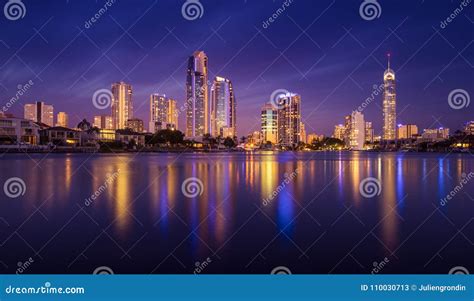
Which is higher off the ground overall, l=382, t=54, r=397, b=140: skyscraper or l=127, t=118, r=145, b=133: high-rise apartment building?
l=382, t=54, r=397, b=140: skyscraper

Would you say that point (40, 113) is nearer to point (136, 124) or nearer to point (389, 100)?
point (136, 124)

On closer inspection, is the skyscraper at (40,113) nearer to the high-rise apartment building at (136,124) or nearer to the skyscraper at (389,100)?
the high-rise apartment building at (136,124)

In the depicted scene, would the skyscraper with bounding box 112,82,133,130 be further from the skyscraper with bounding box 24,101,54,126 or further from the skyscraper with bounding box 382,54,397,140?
the skyscraper with bounding box 382,54,397,140

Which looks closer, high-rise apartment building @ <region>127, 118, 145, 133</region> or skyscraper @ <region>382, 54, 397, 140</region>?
skyscraper @ <region>382, 54, 397, 140</region>

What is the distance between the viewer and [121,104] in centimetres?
17575

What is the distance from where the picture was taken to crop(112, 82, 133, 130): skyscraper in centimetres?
17512

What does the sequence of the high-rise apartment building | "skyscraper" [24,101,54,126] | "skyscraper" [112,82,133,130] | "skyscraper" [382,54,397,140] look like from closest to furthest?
"skyscraper" [24,101,54,126]
"skyscraper" [382,54,397,140]
"skyscraper" [112,82,133,130]
the high-rise apartment building

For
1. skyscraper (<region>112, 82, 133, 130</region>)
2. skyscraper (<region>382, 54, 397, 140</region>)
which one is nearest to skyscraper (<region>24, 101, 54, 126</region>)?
skyscraper (<region>112, 82, 133, 130</region>)

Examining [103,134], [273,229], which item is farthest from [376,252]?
[103,134]

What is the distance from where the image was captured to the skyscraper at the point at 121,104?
175125 millimetres

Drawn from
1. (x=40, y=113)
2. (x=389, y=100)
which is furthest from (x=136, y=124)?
(x=389, y=100)

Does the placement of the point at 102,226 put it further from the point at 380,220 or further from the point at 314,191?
the point at 314,191

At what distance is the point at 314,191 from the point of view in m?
14.0

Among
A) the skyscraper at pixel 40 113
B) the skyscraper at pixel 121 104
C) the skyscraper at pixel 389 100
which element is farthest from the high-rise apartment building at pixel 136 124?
the skyscraper at pixel 389 100
